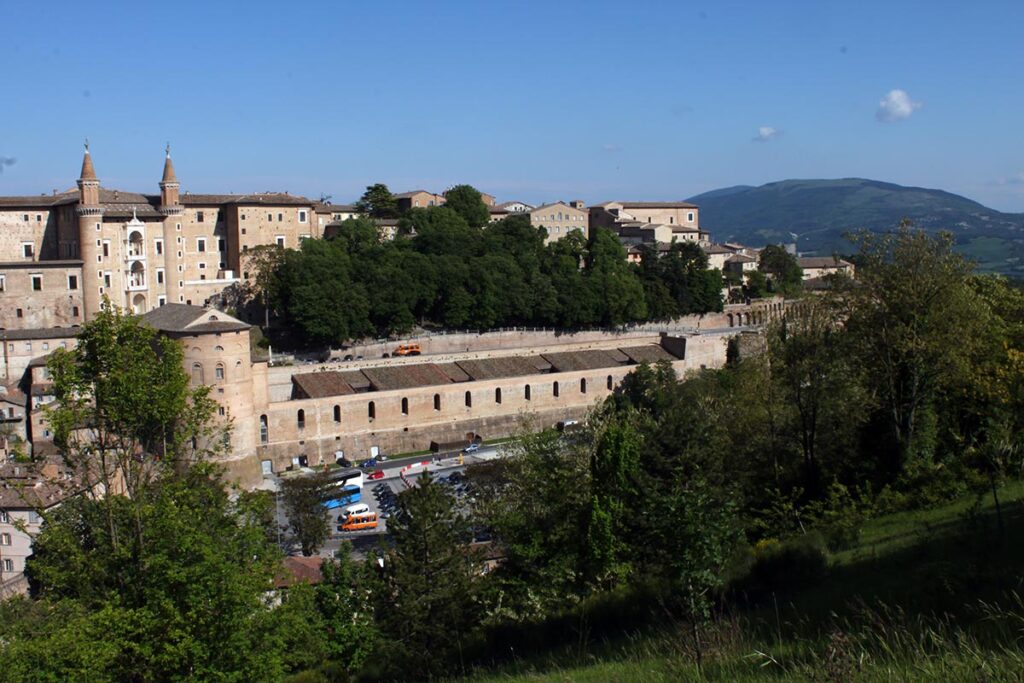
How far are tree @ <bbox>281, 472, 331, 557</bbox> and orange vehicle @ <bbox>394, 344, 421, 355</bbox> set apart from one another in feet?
52.8

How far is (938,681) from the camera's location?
14.1 ft

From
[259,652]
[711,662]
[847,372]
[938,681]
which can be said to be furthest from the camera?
[847,372]

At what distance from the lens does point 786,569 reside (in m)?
10.4

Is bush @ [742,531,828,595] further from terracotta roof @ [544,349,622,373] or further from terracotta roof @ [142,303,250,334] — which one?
terracotta roof @ [544,349,622,373]

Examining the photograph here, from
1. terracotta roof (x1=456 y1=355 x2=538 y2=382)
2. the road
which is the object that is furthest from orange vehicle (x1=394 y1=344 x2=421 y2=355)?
the road

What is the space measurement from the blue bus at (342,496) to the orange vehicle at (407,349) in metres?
13.1

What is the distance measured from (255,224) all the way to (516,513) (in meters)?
34.7

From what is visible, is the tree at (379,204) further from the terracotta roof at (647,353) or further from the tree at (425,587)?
the tree at (425,587)

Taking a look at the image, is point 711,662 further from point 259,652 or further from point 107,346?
point 107,346

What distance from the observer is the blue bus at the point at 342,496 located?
29873 mm

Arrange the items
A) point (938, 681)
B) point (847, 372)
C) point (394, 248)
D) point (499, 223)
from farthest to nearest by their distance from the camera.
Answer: point (499, 223)
point (394, 248)
point (847, 372)
point (938, 681)

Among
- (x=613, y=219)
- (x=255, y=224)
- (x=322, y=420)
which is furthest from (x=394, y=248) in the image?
(x=613, y=219)

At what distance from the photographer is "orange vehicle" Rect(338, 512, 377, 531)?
2795cm

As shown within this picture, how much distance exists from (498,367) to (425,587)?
2562 cm
